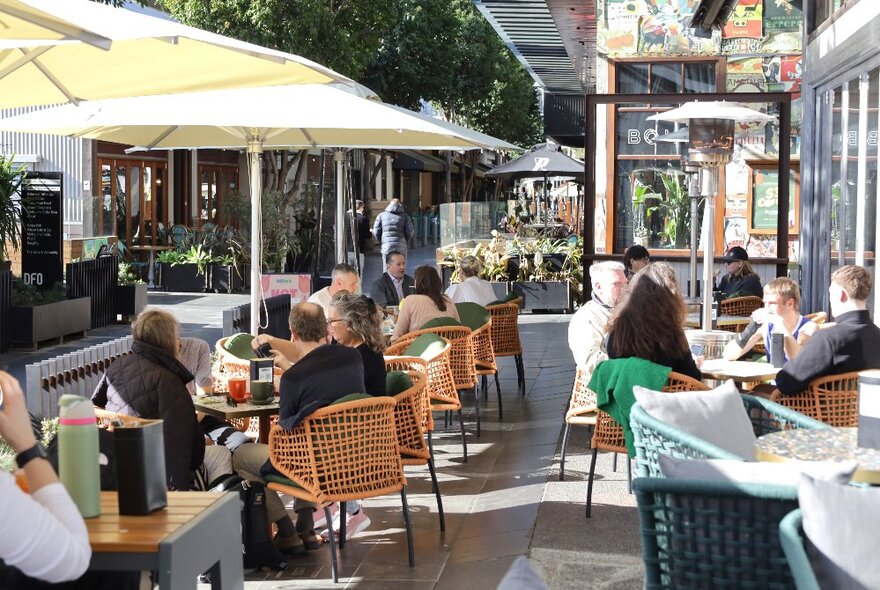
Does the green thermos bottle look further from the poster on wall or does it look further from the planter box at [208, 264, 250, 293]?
the planter box at [208, 264, 250, 293]

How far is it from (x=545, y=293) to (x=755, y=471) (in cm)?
1544

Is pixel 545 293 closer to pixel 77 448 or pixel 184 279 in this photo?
pixel 184 279

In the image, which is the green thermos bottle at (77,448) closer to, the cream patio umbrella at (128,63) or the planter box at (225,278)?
the cream patio umbrella at (128,63)

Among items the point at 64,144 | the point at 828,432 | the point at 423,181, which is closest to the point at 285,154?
the point at 64,144

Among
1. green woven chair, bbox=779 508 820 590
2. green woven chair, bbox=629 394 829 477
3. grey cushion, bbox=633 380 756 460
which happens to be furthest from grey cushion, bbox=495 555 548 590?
grey cushion, bbox=633 380 756 460

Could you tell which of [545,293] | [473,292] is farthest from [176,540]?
[545,293]

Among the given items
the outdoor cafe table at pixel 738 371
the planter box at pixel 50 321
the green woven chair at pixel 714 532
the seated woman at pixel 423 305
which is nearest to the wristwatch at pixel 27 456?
the green woven chair at pixel 714 532

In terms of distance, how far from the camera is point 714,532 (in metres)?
3.37

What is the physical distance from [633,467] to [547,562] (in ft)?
7.32

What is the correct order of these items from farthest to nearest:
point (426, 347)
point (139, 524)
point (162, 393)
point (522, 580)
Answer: point (426, 347) < point (162, 393) < point (139, 524) < point (522, 580)

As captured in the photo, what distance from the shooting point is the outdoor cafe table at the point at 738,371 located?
6648 millimetres

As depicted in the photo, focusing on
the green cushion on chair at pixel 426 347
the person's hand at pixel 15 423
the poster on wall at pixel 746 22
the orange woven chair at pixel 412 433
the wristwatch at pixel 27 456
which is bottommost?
the orange woven chair at pixel 412 433

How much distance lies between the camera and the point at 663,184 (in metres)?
13.3

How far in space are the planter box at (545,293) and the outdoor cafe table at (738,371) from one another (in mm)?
11629
